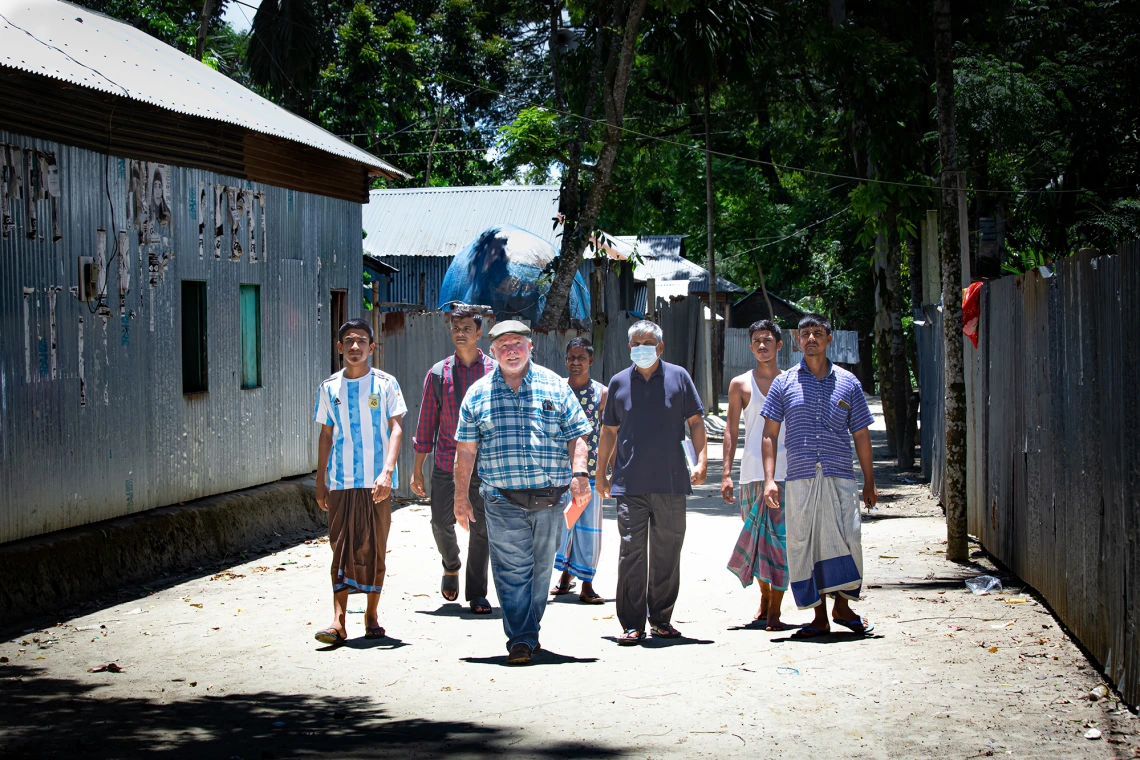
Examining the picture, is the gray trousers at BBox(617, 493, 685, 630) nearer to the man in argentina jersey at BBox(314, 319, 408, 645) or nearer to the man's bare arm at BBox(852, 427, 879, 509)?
the man's bare arm at BBox(852, 427, 879, 509)

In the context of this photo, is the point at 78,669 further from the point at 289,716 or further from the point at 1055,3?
the point at 1055,3

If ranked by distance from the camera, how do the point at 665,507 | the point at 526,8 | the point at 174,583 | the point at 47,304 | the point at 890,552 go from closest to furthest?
the point at 665,507, the point at 47,304, the point at 174,583, the point at 890,552, the point at 526,8

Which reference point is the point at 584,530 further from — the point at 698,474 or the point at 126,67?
the point at 126,67

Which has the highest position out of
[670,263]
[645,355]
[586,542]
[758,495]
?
[670,263]

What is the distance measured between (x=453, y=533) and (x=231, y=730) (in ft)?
11.7

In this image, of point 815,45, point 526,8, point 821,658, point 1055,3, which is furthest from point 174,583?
point 526,8

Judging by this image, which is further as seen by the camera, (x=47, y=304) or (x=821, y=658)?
(x=47, y=304)

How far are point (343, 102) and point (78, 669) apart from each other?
28.7 metres

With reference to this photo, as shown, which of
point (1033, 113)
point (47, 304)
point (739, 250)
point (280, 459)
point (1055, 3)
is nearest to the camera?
point (47, 304)

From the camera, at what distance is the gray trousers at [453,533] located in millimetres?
→ 8609

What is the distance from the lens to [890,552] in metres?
11.0

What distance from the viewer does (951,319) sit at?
10.4 meters

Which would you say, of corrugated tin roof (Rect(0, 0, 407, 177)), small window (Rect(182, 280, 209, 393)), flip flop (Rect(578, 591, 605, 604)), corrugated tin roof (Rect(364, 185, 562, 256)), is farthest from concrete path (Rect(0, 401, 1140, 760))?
corrugated tin roof (Rect(364, 185, 562, 256))

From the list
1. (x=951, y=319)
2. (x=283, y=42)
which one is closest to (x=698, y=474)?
(x=951, y=319)
